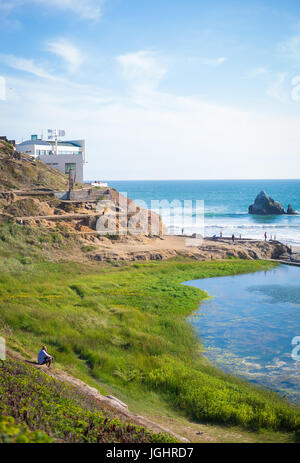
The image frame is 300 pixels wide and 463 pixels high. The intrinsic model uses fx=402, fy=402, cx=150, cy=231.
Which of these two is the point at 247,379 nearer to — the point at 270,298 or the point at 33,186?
the point at 270,298

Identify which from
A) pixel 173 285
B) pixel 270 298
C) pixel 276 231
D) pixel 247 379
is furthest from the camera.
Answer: pixel 276 231

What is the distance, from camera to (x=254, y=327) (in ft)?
85.9

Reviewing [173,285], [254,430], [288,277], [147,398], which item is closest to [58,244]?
[173,285]

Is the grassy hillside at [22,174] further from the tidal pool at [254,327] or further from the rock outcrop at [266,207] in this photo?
the rock outcrop at [266,207]

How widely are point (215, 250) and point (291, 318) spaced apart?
953 inches

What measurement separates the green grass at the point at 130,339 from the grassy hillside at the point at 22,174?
21.1m

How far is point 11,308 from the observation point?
2327cm

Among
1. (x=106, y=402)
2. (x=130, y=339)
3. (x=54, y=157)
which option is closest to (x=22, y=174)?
(x=54, y=157)

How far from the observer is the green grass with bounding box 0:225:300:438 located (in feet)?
53.0

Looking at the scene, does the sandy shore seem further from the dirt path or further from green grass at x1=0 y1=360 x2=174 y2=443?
green grass at x1=0 y1=360 x2=174 y2=443

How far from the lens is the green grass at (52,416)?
30.8 feet

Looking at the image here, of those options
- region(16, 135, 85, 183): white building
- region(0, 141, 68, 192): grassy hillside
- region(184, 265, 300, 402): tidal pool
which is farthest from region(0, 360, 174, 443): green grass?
region(16, 135, 85, 183): white building

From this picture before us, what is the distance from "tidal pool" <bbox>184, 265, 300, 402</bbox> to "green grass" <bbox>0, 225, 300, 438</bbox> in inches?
44.0

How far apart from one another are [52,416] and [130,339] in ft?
38.5
